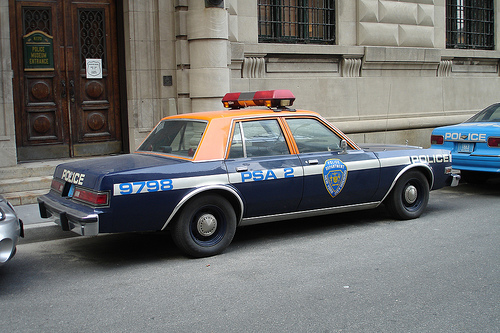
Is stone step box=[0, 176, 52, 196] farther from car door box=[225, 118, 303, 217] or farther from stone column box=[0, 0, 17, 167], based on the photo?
car door box=[225, 118, 303, 217]

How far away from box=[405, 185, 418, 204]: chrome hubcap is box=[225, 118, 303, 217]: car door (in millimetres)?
1765

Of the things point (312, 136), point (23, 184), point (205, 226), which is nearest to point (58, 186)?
point (205, 226)

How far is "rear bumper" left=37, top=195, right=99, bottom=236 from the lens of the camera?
5453 millimetres

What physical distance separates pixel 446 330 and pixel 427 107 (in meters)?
11.5

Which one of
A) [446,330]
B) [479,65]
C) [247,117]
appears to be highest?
[479,65]

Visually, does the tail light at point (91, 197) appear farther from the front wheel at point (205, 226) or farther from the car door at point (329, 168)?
the car door at point (329, 168)

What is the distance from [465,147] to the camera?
955cm

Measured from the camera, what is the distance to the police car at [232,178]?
5676 millimetres

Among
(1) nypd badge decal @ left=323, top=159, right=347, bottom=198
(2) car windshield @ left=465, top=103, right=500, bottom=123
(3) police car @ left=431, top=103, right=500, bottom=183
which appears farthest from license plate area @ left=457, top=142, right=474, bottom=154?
(1) nypd badge decal @ left=323, top=159, right=347, bottom=198

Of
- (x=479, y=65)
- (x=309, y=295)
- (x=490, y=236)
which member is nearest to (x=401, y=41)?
(x=479, y=65)

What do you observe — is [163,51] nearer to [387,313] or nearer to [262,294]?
[262,294]

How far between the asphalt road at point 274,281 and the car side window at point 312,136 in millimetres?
1040

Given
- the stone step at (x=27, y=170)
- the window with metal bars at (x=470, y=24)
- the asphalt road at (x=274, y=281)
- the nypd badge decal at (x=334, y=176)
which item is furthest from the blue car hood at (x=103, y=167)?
the window with metal bars at (x=470, y=24)

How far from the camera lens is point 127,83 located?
10.8 metres
